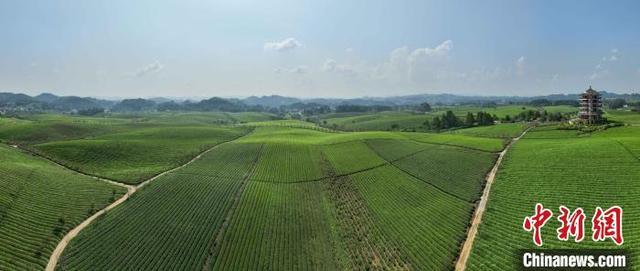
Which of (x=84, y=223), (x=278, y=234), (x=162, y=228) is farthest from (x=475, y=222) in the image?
(x=84, y=223)

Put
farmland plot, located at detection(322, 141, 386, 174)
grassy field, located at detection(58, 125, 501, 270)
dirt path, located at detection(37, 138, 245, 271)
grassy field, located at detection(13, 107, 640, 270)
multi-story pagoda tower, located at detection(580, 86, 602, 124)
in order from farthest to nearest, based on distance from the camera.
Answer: multi-story pagoda tower, located at detection(580, 86, 602, 124) < farmland plot, located at detection(322, 141, 386, 174) < dirt path, located at detection(37, 138, 245, 271) < grassy field, located at detection(58, 125, 501, 270) < grassy field, located at detection(13, 107, 640, 270)

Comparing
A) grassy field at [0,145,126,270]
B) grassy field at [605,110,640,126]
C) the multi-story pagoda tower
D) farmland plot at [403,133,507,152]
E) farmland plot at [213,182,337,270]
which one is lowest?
farmland plot at [213,182,337,270]

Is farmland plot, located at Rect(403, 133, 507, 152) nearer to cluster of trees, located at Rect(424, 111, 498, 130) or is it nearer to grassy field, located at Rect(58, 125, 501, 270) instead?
grassy field, located at Rect(58, 125, 501, 270)

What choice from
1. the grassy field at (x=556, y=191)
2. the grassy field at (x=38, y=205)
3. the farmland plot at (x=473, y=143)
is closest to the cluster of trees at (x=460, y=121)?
the farmland plot at (x=473, y=143)

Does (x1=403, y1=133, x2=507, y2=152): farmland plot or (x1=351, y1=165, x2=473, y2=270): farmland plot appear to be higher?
(x1=403, y1=133, x2=507, y2=152): farmland plot

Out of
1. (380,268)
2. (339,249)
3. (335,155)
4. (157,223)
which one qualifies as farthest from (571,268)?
(335,155)

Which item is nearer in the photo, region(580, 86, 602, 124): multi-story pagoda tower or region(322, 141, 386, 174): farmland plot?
region(322, 141, 386, 174): farmland plot
